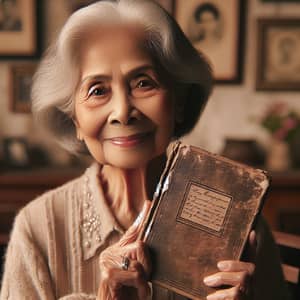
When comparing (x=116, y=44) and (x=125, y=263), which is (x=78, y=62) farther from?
(x=125, y=263)

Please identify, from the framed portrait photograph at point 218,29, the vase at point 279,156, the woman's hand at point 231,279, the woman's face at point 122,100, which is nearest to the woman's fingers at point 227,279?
the woman's hand at point 231,279

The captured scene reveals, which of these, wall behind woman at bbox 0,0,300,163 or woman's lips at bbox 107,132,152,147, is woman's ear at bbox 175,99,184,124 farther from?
wall behind woman at bbox 0,0,300,163

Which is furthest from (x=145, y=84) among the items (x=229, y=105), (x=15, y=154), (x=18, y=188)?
(x=229, y=105)

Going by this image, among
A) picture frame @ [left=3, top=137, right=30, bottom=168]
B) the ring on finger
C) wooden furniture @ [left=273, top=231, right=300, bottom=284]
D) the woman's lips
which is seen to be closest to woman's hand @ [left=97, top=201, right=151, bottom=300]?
the ring on finger

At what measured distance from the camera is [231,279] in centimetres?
62

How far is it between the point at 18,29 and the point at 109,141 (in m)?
2.20

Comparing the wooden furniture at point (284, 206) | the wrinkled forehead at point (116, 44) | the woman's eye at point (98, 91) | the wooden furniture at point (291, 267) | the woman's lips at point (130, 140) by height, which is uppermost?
the wrinkled forehead at point (116, 44)

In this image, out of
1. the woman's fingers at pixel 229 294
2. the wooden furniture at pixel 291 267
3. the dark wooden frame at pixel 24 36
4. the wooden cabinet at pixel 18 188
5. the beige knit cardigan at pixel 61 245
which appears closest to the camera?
the woman's fingers at pixel 229 294

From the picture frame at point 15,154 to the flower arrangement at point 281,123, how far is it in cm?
132

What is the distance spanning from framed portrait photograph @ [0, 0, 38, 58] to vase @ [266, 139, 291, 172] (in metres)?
1.45

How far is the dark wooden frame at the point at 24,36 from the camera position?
106 inches

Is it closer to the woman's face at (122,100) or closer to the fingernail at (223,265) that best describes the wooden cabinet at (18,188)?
the woman's face at (122,100)

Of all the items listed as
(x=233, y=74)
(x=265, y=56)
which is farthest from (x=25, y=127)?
(x=265, y=56)

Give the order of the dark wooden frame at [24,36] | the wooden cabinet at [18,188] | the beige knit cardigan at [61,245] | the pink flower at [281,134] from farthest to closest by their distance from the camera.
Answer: the dark wooden frame at [24,36]
the pink flower at [281,134]
the wooden cabinet at [18,188]
the beige knit cardigan at [61,245]
